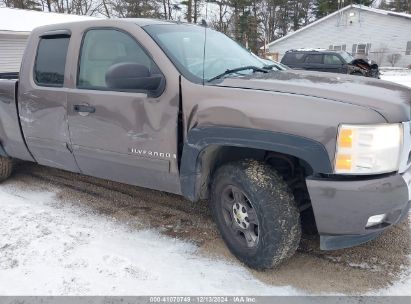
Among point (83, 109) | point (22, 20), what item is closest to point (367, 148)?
point (83, 109)

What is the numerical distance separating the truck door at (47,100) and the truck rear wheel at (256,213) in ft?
5.41

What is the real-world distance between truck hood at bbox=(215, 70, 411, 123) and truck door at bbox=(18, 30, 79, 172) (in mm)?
1657

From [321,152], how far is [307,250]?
113cm

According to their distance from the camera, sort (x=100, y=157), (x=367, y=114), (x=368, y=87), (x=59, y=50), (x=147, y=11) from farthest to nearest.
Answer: (x=147, y=11) < (x=59, y=50) < (x=100, y=157) < (x=368, y=87) < (x=367, y=114)

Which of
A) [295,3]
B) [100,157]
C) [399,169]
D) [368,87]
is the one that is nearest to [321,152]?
[399,169]

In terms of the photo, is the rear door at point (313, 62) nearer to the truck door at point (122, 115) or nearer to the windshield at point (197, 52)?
the windshield at point (197, 52)

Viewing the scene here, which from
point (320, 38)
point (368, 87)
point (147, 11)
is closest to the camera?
point (368, 87)

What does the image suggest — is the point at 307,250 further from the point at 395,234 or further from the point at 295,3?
the point at 295,3

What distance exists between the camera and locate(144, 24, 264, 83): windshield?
3078 mm

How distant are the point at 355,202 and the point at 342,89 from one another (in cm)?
75

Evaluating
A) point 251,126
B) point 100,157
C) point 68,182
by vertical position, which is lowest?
point 68,182

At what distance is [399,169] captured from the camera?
2.39 m

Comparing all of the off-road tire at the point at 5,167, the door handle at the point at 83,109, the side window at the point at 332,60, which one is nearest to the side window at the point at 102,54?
the door handle at the point at 83,109

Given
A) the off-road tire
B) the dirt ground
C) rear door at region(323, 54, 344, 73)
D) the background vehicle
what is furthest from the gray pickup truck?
rear door at region(323, 54, 344, 73)
